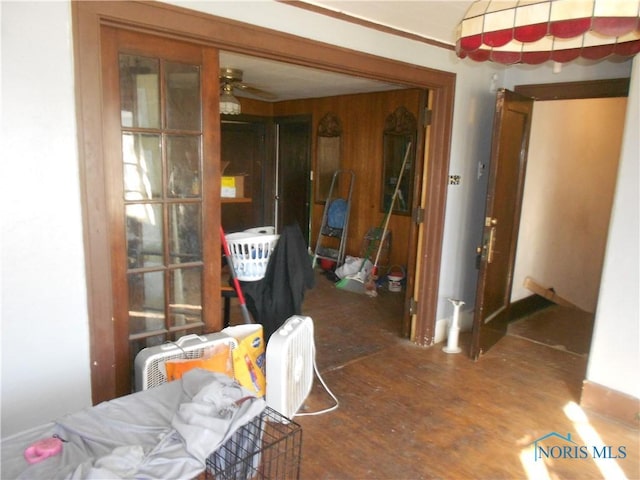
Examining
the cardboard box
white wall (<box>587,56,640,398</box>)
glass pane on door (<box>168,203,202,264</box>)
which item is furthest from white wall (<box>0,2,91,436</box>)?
white wall (<box>587,56,640,398</box>)

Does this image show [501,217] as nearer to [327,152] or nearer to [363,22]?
[363,22]

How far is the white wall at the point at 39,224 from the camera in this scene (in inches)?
65.2

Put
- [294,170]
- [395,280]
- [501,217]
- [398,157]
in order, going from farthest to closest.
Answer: [294,170], [398,157], [395,280], [501,217]

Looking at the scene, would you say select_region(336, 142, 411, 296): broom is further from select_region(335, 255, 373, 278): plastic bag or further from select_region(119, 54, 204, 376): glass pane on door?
select_region(119, 54, 204, 376): glass pane on door

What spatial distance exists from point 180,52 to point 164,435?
1651mm

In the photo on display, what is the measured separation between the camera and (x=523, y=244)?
4.39 metres

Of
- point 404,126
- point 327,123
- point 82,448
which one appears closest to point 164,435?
point 82,448

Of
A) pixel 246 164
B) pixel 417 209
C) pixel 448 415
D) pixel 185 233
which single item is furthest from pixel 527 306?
pixel 246 164

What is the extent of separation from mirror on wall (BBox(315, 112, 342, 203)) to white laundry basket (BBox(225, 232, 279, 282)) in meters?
3.42

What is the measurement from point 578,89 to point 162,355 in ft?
11.1

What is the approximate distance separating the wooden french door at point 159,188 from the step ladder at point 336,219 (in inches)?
140

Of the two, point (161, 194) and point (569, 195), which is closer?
point (161, 194)

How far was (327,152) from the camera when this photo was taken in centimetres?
624

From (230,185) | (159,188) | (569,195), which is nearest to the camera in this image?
(159,188)
